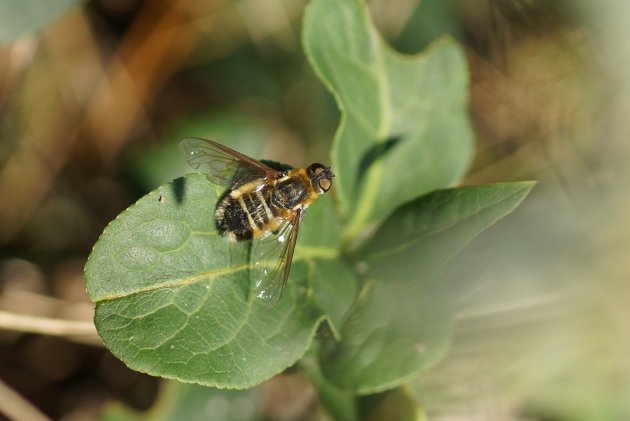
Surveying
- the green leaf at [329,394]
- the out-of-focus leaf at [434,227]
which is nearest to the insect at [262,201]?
the out-of-focus leaf at [434,227]

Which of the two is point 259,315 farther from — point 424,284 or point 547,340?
point 547,340

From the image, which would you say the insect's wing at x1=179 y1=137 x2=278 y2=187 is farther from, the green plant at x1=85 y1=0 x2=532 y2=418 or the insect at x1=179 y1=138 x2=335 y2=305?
the green plant at x1=85 y1=0 x2=532 y2=418

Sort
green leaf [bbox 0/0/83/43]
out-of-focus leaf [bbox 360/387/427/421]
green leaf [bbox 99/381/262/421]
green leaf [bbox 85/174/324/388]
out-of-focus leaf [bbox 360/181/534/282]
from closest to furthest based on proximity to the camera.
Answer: green leaf [bbox 85/174/324/388]
out-of-focus leaf [bbox 360/181/534/282]
out-of-focus leaf [bbox 360/387/427/421]
green leaf [bbox 0/0/83/43]
green leaf [bbox 99/381/262/421]

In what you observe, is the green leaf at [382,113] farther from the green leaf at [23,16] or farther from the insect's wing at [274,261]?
the green leaf at [23,16]

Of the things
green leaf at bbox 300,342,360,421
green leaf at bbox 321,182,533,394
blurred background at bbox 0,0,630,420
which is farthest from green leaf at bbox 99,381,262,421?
green leaf at bbox 321,182,533,394

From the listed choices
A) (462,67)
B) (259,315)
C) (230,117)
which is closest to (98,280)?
(259,315)
